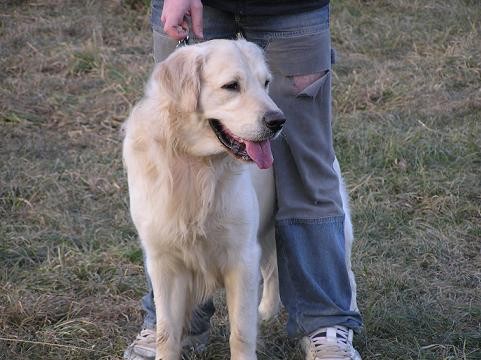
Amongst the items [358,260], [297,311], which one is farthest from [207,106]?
[358,260]

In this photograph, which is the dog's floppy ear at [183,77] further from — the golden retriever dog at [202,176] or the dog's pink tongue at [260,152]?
the dog's pink tongue at [260,152]

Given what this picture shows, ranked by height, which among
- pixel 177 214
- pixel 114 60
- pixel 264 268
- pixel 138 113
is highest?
pixel 138 113

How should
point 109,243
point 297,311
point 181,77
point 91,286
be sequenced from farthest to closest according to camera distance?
point 109,243
point 91,286
point 297,311
point 181,77

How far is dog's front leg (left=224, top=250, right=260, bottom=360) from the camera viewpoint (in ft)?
9.11

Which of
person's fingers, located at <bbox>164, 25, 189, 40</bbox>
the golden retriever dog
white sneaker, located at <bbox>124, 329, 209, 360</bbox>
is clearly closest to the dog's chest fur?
the golden retriever dog

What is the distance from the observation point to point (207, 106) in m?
2.59

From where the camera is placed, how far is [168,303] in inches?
113

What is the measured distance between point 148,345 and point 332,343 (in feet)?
2.06

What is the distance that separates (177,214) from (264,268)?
80 cm

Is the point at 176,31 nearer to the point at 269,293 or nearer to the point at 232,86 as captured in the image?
the point at 232,86

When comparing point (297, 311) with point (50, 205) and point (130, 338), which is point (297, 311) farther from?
point (50, 205)

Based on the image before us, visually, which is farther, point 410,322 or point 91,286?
point 91,286

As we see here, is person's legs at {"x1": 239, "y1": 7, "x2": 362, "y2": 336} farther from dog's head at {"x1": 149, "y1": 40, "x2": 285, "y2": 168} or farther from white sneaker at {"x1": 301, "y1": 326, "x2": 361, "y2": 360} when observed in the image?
dog's head at {"x1": 149, "y1": 40, "x2": 285, "y2": 168}

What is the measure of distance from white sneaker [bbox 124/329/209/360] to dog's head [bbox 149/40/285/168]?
76 centimetres
